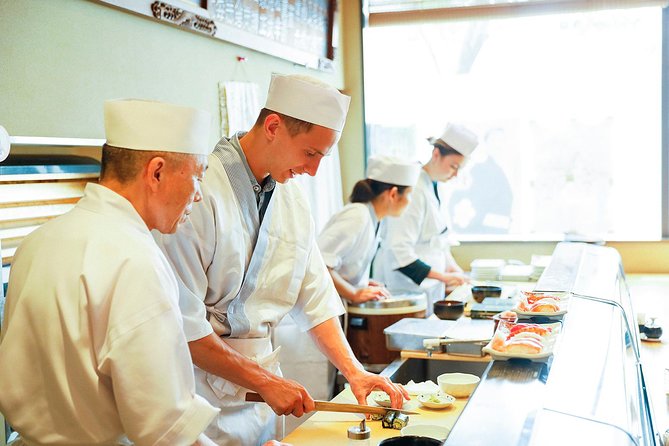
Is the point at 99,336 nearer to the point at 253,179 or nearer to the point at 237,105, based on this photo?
the point at 253,179

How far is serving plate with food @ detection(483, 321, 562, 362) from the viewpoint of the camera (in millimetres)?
2049

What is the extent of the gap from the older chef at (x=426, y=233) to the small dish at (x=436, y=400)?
2.46m

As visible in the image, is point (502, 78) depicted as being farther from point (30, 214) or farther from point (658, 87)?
point (30, 214)

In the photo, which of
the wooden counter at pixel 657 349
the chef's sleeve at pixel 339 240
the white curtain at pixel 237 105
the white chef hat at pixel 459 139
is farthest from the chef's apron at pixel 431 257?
the white curtain at pixel 237 105

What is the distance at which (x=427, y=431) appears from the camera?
216 cm

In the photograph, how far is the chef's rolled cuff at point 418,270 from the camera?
493cm

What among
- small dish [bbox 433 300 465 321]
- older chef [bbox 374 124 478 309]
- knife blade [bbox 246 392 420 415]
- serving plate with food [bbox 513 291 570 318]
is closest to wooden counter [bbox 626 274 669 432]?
serving plate with food [bbox 513 291 570 318]

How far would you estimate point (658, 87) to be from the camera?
6301 mm

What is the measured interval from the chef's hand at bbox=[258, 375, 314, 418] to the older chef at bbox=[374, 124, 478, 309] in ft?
9.18

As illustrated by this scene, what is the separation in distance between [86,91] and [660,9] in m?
5.04

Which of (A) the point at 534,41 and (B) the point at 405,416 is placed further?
(A) the point at 534,41

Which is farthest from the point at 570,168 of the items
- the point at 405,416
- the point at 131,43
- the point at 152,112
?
the point at 152,112

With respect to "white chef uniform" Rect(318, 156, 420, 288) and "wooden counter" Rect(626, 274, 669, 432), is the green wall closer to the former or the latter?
"white chef uniform" Rect(318, 156, 420, 288)

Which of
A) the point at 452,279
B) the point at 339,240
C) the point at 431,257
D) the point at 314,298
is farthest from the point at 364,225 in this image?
the point at 314,298
